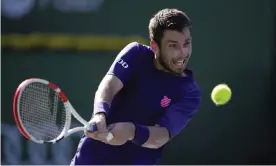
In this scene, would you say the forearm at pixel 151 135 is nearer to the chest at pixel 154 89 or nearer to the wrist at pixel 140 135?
the wrist at pixel 140 135

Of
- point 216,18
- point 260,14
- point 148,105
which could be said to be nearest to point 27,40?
point 216,18

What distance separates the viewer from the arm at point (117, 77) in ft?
12.3

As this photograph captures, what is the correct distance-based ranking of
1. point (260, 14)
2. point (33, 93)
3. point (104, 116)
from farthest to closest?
point (260, 14) < point (33, 93) < point (104, 116)

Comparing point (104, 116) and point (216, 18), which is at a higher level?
point (216, 18)

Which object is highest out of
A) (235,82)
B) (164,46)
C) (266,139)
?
(164,46)

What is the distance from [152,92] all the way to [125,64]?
0.22 m

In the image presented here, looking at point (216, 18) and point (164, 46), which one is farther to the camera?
point (216, 18)

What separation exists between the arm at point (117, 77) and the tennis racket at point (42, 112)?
17 cm

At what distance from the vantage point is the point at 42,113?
4180 millimetres

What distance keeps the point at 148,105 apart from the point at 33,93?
2.41 ft

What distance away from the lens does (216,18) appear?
690 cm

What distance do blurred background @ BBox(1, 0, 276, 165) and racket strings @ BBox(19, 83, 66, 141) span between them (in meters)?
2.66

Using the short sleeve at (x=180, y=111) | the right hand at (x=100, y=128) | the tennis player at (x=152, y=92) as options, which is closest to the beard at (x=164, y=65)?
the tennis player at (x=152, y=92)

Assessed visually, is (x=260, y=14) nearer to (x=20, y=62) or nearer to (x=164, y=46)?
(x=20, y=62)
